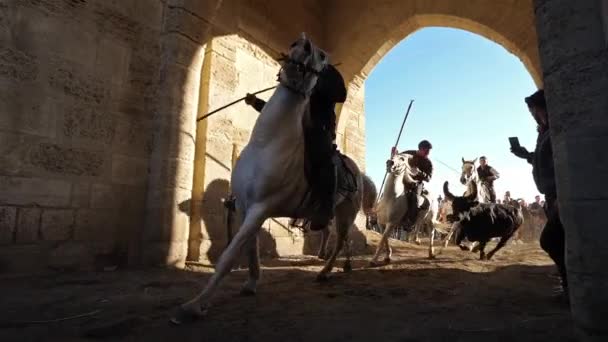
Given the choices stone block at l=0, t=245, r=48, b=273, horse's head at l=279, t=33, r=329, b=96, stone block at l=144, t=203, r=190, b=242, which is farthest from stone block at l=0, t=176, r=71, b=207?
horse's head at l=279, t=33, r=329, b=96

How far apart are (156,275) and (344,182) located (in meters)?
2.52

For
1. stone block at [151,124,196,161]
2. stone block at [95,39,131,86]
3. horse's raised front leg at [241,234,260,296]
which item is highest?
stone block at [95,39,131,86]

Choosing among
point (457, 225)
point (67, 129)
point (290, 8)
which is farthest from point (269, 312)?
point (290, 8)

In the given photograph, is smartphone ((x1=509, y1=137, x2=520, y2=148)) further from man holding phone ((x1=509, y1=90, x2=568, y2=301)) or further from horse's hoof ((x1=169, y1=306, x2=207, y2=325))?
horse's hoof ((x1=169, y1=306, x2=207, y2=325))

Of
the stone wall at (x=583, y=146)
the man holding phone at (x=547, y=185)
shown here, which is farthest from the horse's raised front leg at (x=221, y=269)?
the man holding phone at (x=547, y=185)

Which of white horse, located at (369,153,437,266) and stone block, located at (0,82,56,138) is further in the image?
white horse, located at (369,153,437,266)

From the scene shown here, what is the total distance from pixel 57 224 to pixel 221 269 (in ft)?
9.09

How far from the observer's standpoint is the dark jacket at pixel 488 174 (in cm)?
926

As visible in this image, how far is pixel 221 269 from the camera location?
2.29 meters

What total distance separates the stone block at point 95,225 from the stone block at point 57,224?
0.25 ft

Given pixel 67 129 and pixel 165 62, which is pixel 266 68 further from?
pixel 67 129

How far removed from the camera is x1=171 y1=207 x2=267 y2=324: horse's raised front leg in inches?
85.4

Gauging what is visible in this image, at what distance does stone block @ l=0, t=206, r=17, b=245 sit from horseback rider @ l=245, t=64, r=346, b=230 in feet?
9.04

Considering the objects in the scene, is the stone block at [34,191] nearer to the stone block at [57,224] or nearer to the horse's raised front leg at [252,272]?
the stone block at [57,224]
